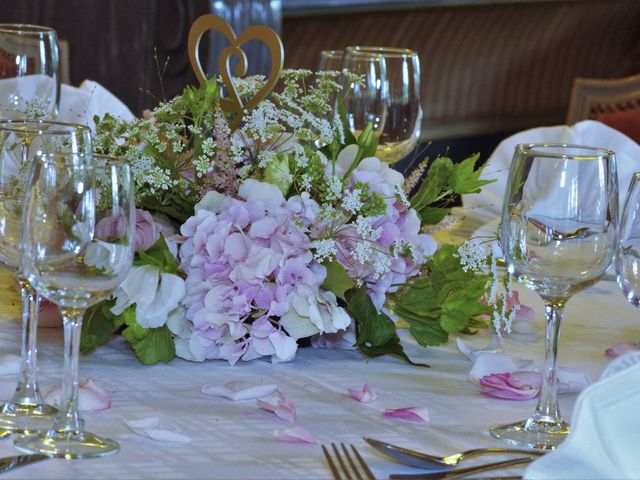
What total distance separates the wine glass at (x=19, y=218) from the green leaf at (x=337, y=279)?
1.09ft

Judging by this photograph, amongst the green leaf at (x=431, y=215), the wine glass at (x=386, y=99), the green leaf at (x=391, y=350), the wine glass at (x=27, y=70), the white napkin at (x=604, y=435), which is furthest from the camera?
the wine glass at (x=386, y=99)

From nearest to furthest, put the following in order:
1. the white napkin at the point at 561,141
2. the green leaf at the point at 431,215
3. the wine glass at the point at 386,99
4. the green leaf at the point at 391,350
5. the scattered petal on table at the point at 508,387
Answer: the scattered petal on table at the point at 508,387
the green leaf at the point at 391,350
the green leaf at the point at 431,215
the wine glass at the point at 386,99
the white napkin at the point at 561,141

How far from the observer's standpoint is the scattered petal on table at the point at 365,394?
119 centimetres

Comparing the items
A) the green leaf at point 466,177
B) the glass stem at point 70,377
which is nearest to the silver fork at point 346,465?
the glass stem at point 70,377

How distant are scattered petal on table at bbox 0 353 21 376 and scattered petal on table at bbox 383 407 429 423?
0.39m

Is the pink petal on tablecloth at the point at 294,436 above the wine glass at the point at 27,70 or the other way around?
the other way around

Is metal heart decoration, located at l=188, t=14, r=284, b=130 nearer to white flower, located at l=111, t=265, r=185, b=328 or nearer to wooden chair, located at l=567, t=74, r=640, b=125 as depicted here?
white flower, located at l=111, t=265, r=185, b=328

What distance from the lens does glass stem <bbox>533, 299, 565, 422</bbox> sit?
1120 mm

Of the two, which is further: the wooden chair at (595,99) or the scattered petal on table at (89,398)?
the wooden chair at (595,99)

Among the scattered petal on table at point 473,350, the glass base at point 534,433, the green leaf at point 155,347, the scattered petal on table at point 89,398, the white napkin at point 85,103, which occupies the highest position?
the white napkin at point 85,103

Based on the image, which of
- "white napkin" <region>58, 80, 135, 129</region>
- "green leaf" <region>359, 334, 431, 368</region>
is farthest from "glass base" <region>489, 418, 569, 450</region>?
"white napkin" <region>58, 80, 135, 129</region>

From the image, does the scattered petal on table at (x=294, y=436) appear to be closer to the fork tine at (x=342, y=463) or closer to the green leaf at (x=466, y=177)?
the fork tine at (x=342, y=463)

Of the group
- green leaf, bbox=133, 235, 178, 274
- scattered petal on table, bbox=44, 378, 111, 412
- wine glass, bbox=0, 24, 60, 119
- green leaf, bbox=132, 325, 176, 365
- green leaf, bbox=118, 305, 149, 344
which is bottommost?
scattered petal on table, bbox=44, 378, 111, 412

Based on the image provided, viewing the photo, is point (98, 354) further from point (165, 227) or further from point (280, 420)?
point (280, 420)
